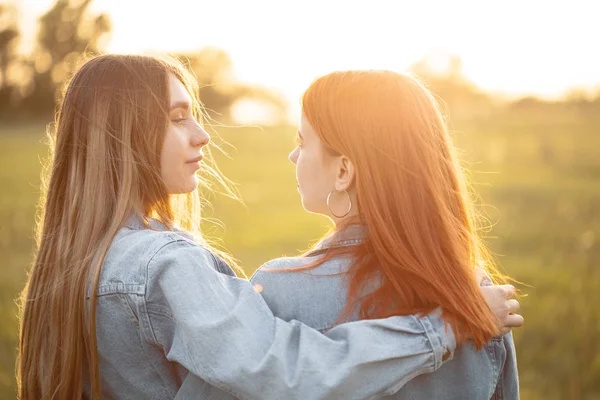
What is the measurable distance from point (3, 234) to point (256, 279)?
9252 millimetres

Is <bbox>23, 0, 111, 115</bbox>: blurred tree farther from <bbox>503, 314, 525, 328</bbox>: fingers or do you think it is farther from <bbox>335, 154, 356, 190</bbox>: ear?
<bbox>503, 314, 525, 328</bbox>: fingers

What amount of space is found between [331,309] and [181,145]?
36.3 inches

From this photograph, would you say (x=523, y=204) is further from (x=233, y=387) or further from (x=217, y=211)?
(x=233, y=387)

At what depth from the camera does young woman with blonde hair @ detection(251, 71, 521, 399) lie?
6.29ft

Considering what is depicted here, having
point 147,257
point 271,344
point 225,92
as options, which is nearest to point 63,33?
point 147,257

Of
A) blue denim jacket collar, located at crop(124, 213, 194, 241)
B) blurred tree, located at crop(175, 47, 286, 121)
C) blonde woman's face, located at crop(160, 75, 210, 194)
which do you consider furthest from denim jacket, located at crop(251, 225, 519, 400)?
blurred tree, located at crop(175, 47, 286, 121)


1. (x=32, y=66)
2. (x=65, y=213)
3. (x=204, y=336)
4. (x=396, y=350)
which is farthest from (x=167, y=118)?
(x=32, y=66)

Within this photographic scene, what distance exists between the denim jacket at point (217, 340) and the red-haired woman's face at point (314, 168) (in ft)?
1.39

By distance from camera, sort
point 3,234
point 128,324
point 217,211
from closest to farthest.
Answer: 1. point 128,324
2. point 3,234
3. point 217,211

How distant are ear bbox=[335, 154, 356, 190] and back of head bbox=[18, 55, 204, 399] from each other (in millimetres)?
680

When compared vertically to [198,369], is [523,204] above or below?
below

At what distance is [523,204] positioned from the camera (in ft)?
39.8

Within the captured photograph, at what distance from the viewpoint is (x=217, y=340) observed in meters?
1.70

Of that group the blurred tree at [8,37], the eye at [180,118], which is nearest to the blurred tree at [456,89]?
the blurred tree at [8,37]
